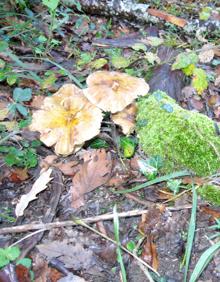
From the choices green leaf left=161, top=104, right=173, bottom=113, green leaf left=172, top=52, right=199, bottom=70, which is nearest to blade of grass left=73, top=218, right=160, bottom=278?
green leaf left=161, top=104, right=173, bottom=113

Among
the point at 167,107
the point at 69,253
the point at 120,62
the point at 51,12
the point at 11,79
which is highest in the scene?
the point at 51,12

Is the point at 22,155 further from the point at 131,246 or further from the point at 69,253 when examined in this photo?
the point at 131,246

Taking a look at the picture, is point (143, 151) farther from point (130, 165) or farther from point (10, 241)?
point (10, 241)

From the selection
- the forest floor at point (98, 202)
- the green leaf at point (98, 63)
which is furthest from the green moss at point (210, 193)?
the green leaf at point (98, 63)

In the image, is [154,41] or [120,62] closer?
[120,62]

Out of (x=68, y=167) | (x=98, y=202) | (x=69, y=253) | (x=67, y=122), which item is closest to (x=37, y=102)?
(x=67, y=122)

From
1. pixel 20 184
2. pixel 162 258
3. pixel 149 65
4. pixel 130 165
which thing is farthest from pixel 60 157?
pixel 149 65

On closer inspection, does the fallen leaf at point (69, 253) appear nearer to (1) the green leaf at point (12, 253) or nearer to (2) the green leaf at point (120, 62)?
(1) the green leaf at point (12, 253)
